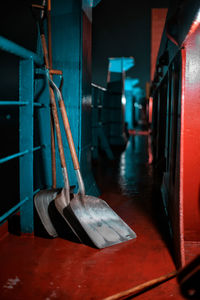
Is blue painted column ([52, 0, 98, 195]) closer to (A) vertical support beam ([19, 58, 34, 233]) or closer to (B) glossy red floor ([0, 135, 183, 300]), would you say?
(A) vertical support beam ([19, 58, 34, 233])

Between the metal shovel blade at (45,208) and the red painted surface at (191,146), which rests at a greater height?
the red painted surface at (191,146)

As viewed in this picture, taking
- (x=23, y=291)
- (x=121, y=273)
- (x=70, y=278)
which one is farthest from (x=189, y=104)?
(x=23, y=291)

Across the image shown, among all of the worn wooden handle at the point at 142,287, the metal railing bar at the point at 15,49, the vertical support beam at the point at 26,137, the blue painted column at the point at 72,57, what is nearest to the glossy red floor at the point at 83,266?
the worn wooden handle at the point at 142,287

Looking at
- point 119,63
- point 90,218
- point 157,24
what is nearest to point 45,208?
point 90,218

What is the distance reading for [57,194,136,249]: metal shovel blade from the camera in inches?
116

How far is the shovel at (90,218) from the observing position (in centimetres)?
294

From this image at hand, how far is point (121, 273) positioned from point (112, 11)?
8575mm

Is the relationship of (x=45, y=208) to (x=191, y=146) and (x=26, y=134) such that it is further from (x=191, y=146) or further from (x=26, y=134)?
(x=191, y=146)

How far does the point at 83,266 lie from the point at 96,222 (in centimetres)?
56

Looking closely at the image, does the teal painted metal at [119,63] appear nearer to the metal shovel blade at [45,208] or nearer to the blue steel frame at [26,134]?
the blue steel frame at [26,134]

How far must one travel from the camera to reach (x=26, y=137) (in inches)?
124

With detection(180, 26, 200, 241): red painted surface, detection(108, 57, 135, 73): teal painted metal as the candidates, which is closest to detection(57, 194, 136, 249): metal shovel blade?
detection(180, 26, 200, 241): red painted surface

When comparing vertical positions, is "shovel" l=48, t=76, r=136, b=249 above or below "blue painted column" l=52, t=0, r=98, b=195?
below

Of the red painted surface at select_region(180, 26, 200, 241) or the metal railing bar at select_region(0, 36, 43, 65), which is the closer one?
the metal railing bar at select_region(0, 36, 43, 65)
